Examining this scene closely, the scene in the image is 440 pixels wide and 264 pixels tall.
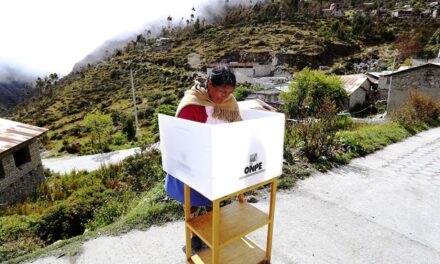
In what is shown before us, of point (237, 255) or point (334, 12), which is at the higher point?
point (334, 12)

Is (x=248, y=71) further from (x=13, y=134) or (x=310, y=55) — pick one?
(x=13, y=134)

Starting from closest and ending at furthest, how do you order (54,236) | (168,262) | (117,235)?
(168,262) < (117,235) < (54,236)

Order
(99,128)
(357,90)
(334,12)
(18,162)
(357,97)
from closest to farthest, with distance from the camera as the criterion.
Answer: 1. (18,162)
2. (357,90)
3. (357,97)
4. (99,128)
5. (334,12)

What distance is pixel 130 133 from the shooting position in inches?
1289

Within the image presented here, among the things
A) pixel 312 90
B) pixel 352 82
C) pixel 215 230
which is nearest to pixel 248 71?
pixel 352 82

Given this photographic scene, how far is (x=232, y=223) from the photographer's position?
2445mm

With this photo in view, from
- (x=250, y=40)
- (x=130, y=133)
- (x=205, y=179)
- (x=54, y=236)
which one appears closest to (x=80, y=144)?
(x=130, y=133)

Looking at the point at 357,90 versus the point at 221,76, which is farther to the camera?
the point at 357,90

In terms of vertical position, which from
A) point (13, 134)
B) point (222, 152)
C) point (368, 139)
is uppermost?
point (222, 152)

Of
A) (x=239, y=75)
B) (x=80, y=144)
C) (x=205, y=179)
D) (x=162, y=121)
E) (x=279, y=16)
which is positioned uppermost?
(x=279, y=16)

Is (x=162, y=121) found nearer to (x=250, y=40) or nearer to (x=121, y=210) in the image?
(x=121, y=210)

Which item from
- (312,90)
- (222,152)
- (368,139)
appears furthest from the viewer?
(312,90)

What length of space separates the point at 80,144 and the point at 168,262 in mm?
34329

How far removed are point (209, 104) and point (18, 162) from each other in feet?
43.1
